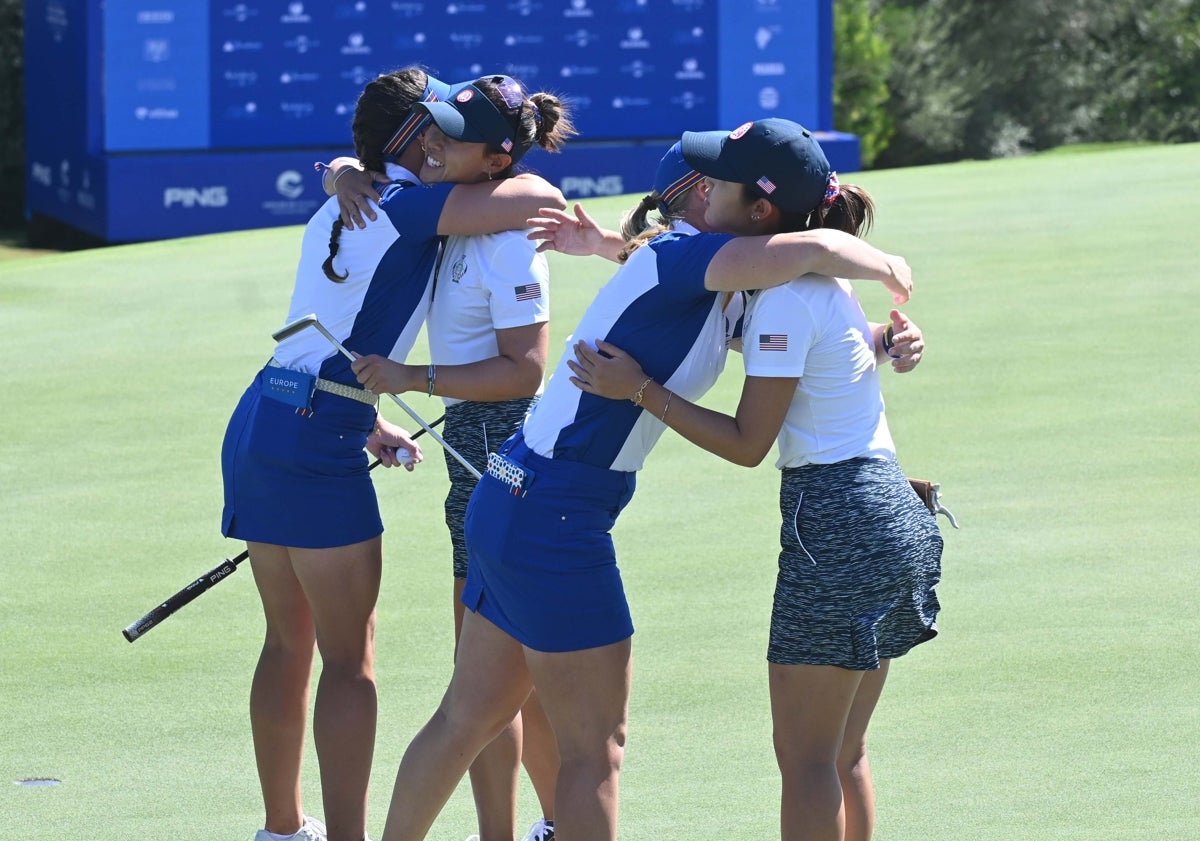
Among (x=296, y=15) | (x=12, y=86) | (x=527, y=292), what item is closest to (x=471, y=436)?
(x=527, y=292)

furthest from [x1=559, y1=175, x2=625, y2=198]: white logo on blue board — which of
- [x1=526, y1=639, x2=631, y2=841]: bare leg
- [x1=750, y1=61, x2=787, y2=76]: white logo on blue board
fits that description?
[x1=526, y1=639, x2=631, y2=841]: bare leg

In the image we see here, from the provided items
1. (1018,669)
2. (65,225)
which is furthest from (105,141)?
(1018,669)

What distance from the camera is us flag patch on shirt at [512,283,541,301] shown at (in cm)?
420

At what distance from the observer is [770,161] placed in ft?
11.8

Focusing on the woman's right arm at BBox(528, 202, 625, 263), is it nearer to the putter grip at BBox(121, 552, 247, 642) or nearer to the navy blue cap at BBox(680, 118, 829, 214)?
the navy blue cap at BBox(680, 118, 829, 214)

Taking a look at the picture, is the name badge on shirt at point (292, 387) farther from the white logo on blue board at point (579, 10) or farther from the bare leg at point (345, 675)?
the white logo on blue board at point (579, 10)

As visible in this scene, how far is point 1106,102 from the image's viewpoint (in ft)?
126

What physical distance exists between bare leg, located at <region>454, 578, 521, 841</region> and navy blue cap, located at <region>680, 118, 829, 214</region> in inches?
50.7

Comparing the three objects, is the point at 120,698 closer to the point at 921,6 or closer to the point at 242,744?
the point at 242,744

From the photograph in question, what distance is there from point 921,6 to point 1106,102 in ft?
14.6

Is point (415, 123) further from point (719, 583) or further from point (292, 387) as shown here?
point (719, 583)

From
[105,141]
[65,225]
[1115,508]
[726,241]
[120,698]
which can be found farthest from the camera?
[65,225]

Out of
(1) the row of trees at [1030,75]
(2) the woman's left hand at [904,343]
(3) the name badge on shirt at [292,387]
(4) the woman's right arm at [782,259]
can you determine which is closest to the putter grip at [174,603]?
(3) the name badge on shirt at [292,387]

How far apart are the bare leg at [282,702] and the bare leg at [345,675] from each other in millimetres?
134
